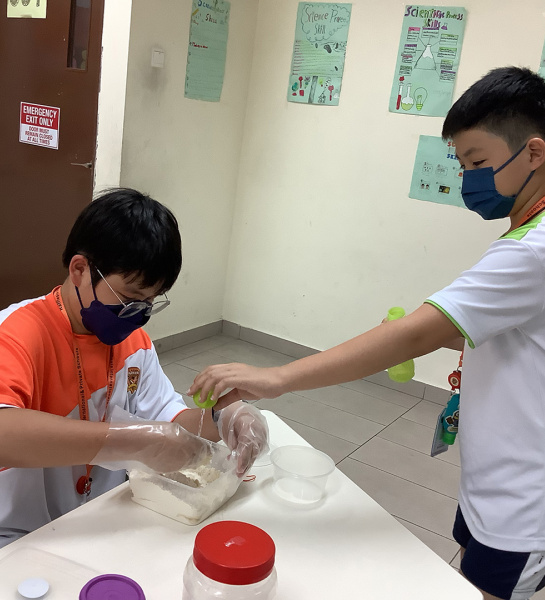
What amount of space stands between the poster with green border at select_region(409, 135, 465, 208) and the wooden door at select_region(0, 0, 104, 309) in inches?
68.1

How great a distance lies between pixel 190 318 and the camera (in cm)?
394

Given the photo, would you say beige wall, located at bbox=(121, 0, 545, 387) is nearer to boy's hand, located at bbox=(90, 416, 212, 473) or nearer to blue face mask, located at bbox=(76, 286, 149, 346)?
blue face mask, located at bbox=(76, 286, 149, 346)

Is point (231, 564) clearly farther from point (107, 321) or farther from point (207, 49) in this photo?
point (207, 49)

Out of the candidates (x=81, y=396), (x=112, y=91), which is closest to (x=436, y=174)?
(x=112, y=91)

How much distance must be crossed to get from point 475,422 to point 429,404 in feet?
7.67

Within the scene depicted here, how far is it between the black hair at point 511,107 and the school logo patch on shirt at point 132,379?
0.88 m

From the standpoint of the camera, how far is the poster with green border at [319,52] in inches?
136

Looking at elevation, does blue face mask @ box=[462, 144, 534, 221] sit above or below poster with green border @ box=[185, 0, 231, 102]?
below

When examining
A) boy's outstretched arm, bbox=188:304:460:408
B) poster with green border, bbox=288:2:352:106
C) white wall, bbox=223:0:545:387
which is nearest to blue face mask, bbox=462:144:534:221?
boy's outstretched arm, bbox=188:304:460:408

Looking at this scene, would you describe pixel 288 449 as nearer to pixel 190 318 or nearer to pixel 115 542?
pixel 115 542

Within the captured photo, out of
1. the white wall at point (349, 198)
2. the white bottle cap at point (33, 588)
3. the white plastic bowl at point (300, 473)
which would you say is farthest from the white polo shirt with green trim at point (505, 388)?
the white wall at point (349, 198)

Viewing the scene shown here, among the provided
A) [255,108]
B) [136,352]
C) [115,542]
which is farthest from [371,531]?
[255,108]

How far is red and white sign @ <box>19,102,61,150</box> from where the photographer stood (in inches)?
123

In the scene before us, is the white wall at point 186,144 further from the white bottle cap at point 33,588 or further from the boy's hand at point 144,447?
the white bottle cap at point 33,588
